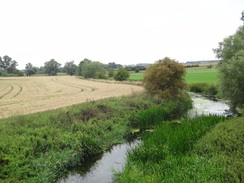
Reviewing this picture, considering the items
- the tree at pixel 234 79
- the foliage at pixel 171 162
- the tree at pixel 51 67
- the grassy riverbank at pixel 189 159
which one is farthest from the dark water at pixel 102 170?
the tree at pixel 51 67

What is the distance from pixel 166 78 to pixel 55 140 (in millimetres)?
12140

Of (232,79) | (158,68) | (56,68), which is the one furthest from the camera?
(56,68)

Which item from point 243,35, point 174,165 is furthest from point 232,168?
point 243,35

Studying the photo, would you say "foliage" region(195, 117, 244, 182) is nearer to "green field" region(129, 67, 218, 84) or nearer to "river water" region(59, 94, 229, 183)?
"river water" region(59, 94, 229, 183)

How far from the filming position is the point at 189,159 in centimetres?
679

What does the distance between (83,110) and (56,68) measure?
4840 inches

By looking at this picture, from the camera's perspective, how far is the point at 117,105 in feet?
55.6

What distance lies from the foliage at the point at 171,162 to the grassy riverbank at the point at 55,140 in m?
2.88

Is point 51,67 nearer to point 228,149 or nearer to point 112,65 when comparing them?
point 112,65

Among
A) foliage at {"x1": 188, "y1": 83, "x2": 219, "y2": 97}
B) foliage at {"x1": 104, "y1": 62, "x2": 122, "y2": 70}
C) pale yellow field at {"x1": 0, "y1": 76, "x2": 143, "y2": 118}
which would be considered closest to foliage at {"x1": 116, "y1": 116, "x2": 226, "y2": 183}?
pale yellow field at {"x1": 0, "y1": 76, "x2": 143, "y2": 118}

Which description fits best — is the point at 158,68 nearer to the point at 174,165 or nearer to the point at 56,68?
the point at 174,165

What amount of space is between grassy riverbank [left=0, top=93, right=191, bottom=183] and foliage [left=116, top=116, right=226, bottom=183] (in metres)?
2.88

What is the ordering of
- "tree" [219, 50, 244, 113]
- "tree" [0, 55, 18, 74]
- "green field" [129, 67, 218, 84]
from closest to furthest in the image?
"tree" [219, 50, 244, 113], "green field" [129, 67, 218, 84], "tree" [0, 55, 18, 74]

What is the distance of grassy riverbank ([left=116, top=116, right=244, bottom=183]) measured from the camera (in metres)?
5.65
